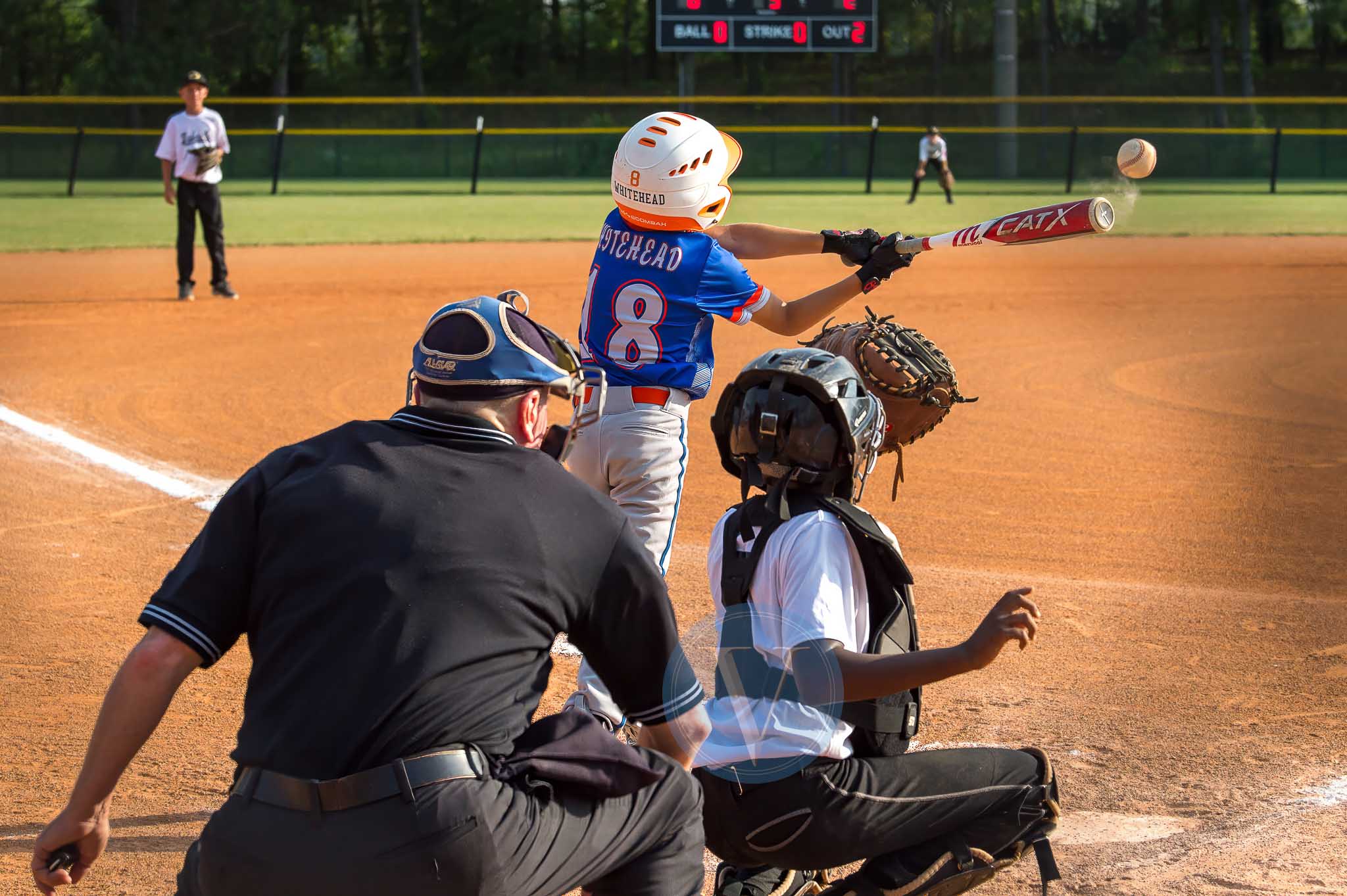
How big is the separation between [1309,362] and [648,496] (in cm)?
873

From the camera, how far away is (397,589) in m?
2.43

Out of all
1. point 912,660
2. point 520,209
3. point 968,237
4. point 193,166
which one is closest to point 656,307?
point 968,237

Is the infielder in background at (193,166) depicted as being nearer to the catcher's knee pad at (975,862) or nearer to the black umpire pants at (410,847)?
the catcher's knee pad at (975,862)

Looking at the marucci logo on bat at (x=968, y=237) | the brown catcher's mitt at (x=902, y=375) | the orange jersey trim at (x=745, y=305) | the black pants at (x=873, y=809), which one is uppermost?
the marucci logo on bat at (x=968, y=237)

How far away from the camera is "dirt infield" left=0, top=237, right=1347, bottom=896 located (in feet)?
14.0

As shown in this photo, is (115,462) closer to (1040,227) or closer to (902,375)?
(1040,227)

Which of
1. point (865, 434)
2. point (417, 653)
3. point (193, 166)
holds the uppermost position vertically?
point (193, 166)

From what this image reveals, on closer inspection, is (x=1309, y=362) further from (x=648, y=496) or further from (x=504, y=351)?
(x=504, y=351)

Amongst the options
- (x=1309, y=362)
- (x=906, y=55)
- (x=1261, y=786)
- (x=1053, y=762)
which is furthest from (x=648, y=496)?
(x=906, y=55)

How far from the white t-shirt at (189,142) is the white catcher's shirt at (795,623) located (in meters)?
12.4

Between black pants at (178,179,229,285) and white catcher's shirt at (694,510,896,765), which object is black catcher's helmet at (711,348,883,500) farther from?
black pants at (178,179,229,285)

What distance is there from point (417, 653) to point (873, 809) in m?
1.14

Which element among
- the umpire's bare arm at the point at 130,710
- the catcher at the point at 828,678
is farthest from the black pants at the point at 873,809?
the umpire's bare arm at the point at 130,710

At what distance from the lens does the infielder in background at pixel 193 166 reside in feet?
46.2
